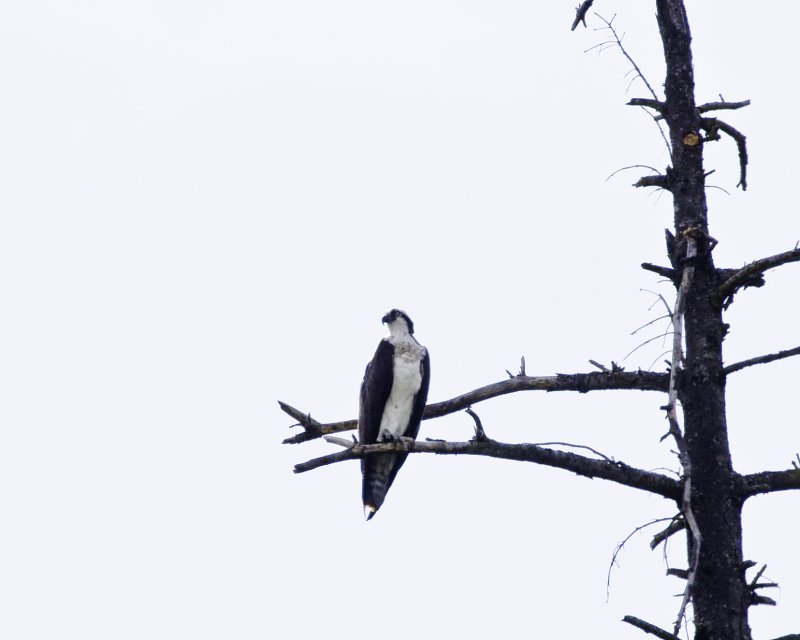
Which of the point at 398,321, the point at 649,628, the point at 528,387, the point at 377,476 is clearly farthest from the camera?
the point at 398,321

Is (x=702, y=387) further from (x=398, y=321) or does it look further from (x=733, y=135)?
(x=398, y=321)

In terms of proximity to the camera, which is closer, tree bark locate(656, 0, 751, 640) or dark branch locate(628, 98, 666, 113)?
tree bark locate(656, 0, 751, 640)

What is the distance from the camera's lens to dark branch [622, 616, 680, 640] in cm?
511

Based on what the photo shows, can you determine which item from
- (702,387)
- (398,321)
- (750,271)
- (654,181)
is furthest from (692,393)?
(398,321)

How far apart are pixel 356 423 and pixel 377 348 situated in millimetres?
3201

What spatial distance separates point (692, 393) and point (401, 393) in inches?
166

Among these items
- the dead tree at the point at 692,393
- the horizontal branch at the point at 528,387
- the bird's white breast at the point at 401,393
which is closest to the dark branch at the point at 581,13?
the dead tree at the point at 692,393

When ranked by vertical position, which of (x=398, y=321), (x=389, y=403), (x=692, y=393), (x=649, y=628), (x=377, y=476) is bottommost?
(x=649, y=628)

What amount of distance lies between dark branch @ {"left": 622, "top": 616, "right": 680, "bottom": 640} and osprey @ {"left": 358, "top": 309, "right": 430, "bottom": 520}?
16.1 ft

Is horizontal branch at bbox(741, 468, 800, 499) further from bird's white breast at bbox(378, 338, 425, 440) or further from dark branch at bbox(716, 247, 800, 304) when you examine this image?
bird's white breast at bbox(378, 338, 425, 440)

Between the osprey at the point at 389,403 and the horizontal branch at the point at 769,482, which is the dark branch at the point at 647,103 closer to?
the horizontal branch at the point at 769,482

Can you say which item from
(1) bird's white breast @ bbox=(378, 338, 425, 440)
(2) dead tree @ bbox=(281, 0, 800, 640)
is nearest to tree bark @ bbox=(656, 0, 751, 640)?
(2) dead tree @ bbox=(281, 0, 800, 640)

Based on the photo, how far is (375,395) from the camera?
10203 mm

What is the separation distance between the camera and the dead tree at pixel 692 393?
19.6 feet
